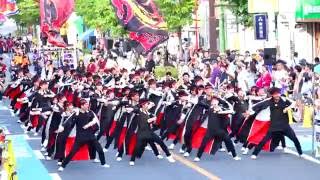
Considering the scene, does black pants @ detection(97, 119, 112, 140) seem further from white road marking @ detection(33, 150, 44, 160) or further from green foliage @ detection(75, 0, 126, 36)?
green foliage @ detection(75, 0, 126, 36)

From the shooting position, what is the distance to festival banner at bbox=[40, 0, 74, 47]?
111ft

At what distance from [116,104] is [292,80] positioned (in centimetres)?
811

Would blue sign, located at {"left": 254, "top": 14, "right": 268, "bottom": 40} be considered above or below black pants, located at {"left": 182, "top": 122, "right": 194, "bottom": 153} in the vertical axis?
above

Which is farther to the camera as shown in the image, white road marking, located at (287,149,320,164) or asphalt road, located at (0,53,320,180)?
white road marking, located at (287,149,320,164)

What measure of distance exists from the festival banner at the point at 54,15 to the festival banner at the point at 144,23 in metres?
5.71

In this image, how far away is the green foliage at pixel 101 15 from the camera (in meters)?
48.7

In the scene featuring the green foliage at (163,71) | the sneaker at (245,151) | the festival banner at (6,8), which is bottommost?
the sneaker at (245,151)

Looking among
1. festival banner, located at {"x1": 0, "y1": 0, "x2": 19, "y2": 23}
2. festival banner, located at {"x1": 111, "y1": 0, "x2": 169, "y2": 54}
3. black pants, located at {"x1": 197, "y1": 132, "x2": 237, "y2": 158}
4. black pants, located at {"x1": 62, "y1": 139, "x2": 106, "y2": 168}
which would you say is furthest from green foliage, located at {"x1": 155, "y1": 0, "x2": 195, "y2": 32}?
black pants, located at {"x1": 62, "y1": 139, "x2": 106, "y2": 168}

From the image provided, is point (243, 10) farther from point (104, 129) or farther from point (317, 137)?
point (317, 137)

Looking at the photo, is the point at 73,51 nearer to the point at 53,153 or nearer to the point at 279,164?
the point at 53,153

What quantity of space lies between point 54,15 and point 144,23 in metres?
7.57

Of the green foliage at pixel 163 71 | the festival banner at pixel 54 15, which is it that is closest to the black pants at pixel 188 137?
the festival banner at pixel 54 15

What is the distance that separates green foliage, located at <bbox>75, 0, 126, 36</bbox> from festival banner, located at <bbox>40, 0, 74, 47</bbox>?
34.3ft

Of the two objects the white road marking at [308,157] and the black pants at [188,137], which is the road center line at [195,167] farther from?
the white road marking at [308,157]
